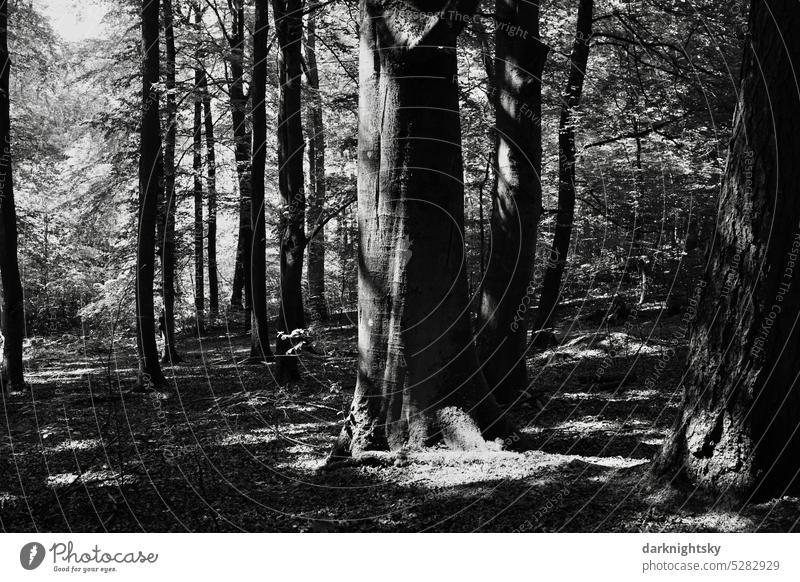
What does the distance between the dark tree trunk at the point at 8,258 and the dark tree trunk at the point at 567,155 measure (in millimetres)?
9472

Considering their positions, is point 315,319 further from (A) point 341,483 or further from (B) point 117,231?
(A) point 341,483

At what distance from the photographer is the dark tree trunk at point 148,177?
12.1 meters

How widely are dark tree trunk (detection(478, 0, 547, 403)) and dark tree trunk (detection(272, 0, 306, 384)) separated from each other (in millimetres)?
3857

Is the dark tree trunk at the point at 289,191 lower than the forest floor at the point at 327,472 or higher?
higher

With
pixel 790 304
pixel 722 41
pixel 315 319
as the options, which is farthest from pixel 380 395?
pixel 315 319

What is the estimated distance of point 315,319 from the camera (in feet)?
78.4

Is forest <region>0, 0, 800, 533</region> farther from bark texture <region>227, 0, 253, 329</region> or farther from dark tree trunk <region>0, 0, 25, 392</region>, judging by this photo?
bark texture <region>227, 0, 253, 329</region>

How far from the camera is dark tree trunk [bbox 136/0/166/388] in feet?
39.7

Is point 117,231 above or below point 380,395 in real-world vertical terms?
above

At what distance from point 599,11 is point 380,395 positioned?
13.2m

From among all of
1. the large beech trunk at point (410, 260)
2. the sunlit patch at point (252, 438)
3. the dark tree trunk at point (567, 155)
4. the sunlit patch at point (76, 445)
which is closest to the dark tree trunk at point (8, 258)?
the sunlit patch at point (76, 445)

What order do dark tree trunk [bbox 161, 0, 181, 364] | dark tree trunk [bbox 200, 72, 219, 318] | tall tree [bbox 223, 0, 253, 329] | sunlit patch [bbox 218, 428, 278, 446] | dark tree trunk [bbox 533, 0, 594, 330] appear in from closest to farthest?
sunlit patch [bbox 218, 428, 278, 446]
dark tree trunk [bbox 533, 0, 594, 330]
dark tree trunk [bbox 161, 0, 181, 364]
tall tree [bbox 223, 0, 253, 329]
dark tree trunk [bbox 200, 72, 219, 318]

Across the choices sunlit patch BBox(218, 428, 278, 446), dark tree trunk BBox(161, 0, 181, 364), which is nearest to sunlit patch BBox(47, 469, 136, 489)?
sunlit patch BBox(218, 428, 278, 446)

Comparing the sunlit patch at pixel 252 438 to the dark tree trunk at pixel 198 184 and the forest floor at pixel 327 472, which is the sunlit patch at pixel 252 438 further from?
the dark tree trunk at pixel 198 184
